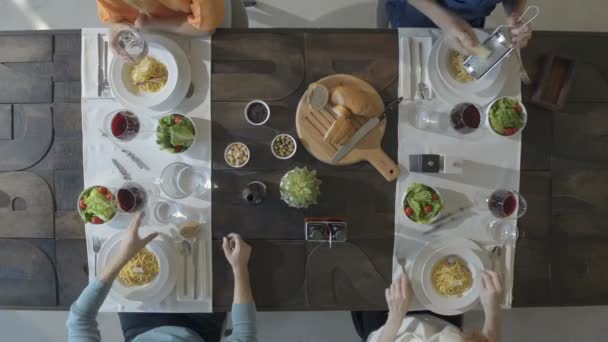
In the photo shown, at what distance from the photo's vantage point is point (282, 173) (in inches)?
68.7

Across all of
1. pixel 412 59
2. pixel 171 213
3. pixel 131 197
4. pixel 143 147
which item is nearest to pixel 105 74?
pixel 143 147

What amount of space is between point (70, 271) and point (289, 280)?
89 cm

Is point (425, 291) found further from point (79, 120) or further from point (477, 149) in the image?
point (79, 120)

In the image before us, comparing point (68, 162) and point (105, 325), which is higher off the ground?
point (68, 162)

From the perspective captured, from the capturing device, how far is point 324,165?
1.74 metres

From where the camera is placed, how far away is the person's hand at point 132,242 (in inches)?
63.7

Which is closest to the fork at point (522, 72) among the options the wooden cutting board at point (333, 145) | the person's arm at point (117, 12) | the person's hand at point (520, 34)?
the person's hand at point (520, 34)

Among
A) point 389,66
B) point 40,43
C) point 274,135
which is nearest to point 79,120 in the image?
point 40,43

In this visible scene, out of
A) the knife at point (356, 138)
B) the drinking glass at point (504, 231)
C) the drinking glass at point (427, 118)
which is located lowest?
the drinking glass at point (504, 231)

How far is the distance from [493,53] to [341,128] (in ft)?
1.99

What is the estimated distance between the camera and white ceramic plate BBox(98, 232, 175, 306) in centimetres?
168

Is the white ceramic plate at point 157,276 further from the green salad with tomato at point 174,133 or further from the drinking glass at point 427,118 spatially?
the drinking glass at point 427,118

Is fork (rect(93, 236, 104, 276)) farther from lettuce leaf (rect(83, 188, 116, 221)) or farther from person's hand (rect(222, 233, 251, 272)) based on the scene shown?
person's hand (rect(222, 233, 251, 272))

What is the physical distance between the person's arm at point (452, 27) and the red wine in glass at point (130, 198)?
127cm
